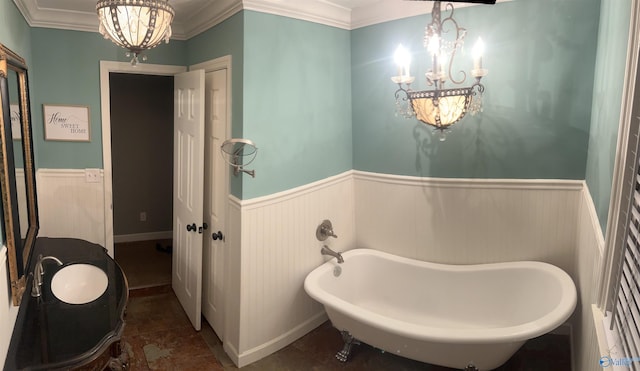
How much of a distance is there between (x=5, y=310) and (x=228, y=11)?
2.04 meters

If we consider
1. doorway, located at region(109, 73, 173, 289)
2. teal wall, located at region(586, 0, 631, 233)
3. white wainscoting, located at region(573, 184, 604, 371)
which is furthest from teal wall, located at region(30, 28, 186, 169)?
white wainscoting, located at region(573, 184, 604, 371)

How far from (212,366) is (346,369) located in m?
0.88

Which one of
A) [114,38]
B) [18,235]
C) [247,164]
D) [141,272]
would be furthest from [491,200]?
[141,272]

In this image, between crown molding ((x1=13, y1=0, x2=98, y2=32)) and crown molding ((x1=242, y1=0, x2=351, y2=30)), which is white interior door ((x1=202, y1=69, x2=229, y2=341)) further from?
crown molding ((x1=13, y1=0, x2=98, y2=32))

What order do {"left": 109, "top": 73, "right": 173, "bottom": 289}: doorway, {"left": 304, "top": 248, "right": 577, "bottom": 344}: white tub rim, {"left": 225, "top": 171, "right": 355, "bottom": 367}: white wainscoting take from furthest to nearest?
{"left": 109, "top": 73, "right": 173, "bottom": 289}: doorway → {"left": 225, "top": 171, "right": 355, "bottom": 367}: white wainscoting → {"left": 304, "top": 248, "right": 577, "bottom": 344}: white tub rim

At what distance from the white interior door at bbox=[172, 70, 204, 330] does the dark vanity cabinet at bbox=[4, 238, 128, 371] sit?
0.97 metres

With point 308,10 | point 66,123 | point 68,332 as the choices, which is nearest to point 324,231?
point 308,10

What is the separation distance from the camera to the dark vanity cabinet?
1522mm

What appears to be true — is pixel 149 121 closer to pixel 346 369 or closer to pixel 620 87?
pixel 346 369

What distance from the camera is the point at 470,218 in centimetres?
302

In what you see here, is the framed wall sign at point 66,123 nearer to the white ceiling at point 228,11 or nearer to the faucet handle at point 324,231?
the white ceiling at point 228,11

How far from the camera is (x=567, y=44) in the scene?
2.60m

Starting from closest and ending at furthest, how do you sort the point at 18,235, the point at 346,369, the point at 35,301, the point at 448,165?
the point at 18,235 < the point at 35,301 < the point at 346,369 < the point at 448,165

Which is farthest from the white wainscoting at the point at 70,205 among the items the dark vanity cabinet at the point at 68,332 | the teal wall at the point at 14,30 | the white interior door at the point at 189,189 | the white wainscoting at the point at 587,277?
the white wainscoting at the point at 587,277
